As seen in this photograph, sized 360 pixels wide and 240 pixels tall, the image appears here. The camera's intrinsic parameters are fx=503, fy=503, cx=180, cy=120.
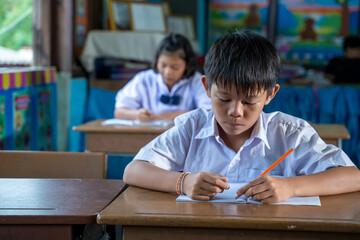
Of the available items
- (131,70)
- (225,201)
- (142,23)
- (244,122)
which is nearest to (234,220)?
(225,201)

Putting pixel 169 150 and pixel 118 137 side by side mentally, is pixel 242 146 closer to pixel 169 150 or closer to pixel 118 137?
pixel 169 150

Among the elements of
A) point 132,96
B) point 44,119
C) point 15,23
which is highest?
point 15,23

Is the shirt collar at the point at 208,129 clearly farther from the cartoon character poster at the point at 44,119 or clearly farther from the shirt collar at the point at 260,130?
the cartoon character poster at the point at 44,119

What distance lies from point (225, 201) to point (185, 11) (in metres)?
5.25

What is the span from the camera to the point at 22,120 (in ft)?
11.4

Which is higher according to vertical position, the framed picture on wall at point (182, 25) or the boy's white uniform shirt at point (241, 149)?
the framed picture on wall at point (182, 25)

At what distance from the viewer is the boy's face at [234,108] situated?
133 cm

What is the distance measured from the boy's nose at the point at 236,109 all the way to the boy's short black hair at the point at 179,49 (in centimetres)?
195

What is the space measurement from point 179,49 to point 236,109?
1993 mm

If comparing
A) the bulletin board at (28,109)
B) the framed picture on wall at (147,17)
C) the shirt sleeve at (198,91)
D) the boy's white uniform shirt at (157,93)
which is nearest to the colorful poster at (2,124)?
the bulletin board at (28,109)

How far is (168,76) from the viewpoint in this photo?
10.8 ft

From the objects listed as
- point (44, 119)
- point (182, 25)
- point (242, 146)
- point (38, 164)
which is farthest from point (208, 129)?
point (182, 25)

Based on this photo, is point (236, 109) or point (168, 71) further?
point (168, 71)

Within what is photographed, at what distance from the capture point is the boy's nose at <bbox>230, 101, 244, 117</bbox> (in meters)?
1.33
